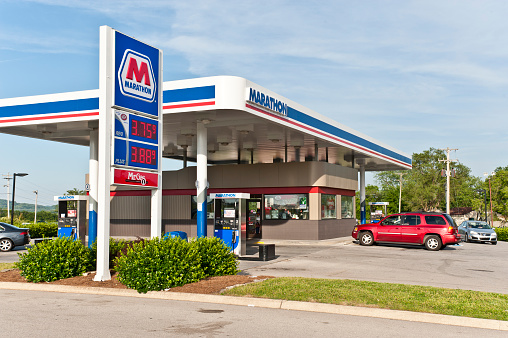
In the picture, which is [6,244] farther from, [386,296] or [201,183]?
[386,296]

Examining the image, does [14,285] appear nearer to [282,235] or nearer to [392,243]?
[282,235]

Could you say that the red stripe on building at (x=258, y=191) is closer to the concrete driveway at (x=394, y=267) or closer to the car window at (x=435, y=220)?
the concrete driveway at (x=394, y=267)

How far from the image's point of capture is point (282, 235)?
94.1 feet

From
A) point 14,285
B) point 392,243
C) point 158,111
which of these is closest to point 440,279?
point 158,111

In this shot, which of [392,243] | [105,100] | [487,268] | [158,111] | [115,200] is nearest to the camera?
[105,100]

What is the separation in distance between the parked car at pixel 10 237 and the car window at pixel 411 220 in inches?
717

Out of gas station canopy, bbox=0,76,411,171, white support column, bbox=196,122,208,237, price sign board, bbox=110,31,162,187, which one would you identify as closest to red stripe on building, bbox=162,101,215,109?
gas station canopy, bbox=0,76,411,171

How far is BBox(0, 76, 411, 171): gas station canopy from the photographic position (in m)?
18.4

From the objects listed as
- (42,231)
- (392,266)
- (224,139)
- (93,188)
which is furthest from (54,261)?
(42,231)

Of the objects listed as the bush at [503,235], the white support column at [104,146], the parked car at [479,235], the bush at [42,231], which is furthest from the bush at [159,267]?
the bush at [503,235]

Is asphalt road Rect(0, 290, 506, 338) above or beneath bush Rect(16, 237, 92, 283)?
beneath

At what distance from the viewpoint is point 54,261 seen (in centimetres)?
1280

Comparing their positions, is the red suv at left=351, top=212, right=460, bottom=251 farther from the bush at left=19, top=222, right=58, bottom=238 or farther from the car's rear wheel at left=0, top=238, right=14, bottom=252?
the bush at left=19, top=222, right=58, bottom=238

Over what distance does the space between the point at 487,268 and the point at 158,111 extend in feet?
38.9
